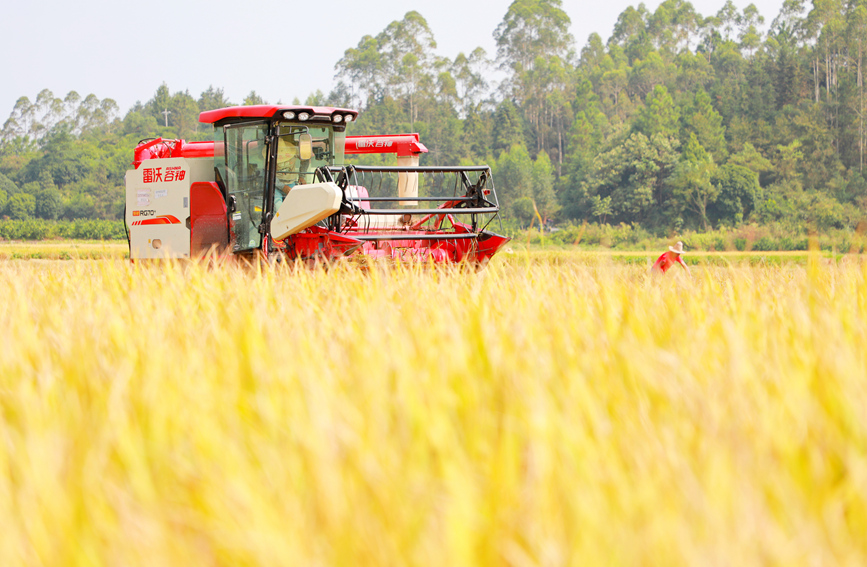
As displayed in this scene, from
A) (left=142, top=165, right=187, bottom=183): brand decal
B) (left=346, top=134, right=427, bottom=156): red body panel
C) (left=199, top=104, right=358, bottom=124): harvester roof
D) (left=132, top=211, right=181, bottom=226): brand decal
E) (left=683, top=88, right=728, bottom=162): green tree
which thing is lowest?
(left=132, top=211, right=181, bottom=226): brand decal

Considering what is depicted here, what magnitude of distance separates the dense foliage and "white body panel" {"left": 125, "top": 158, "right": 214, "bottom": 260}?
39235mm

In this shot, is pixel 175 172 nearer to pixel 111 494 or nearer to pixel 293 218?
pixel 293 218

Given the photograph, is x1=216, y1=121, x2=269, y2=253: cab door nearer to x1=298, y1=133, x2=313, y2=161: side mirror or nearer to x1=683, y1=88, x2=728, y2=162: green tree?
x1=298, y1=133, x2=313, y2=161: side mirror

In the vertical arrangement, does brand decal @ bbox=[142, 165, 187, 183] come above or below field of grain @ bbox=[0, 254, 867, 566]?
above

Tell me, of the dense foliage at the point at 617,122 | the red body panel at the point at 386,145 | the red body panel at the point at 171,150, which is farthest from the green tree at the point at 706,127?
the red body panel at the point at 171,150

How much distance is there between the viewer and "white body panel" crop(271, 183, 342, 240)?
289 inches

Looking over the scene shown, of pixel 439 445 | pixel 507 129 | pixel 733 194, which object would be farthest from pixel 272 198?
pixel 507 129

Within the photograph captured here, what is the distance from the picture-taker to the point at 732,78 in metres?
76.9

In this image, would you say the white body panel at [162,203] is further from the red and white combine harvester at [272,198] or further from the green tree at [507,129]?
the green tree at [507,129]

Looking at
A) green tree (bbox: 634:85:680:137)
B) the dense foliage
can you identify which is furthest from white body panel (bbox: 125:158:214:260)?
green tree (bbox: 634:85:680:137)

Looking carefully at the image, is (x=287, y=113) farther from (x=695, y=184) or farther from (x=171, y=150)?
(x=695, y=184)

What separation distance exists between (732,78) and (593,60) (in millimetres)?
31033

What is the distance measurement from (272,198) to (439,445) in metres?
7.68

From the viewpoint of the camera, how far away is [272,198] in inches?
345
